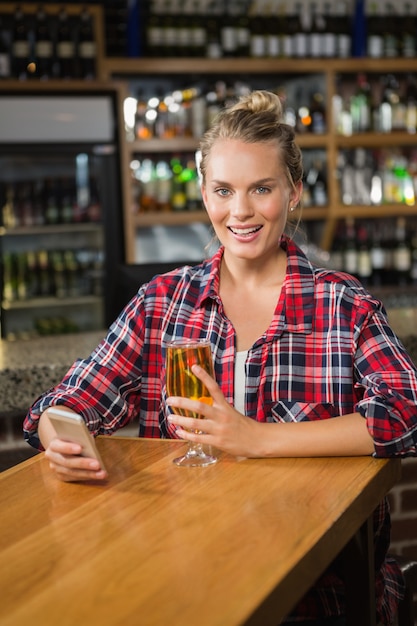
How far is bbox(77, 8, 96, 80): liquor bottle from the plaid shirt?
3.45 meters

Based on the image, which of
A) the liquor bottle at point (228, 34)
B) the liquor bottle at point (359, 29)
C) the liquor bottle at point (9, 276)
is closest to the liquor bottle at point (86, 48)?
the liquor bottle at point (228, 34)

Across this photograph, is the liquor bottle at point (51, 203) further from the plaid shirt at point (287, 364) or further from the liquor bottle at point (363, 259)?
the plaid shirt at point (287, 364)

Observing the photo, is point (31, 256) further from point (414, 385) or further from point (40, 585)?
point (40, 585)

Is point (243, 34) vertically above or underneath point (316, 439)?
above

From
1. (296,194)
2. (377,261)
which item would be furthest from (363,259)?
(296,194)

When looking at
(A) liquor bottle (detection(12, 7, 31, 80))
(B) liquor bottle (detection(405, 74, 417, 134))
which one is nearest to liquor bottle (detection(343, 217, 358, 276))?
(B) liquor bottle (detection(405, 74, 417, 134))

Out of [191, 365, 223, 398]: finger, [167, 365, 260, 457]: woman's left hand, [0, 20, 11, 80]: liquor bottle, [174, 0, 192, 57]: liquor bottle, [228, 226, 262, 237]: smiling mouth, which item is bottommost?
[167, 365, 260, 457]: woman's left hand

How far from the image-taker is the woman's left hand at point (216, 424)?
4.01 ft

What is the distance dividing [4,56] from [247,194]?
3544mm

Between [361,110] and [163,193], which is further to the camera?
[361,110]

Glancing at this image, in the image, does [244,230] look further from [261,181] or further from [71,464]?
[71,464]

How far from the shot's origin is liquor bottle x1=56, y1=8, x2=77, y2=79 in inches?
190

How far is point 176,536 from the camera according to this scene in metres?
0.98

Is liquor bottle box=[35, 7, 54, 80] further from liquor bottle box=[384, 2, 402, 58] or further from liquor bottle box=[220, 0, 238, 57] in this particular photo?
liquor bottle box=[384, 2, 402, 58]
